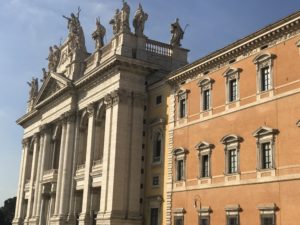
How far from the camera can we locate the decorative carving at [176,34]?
38656 mm

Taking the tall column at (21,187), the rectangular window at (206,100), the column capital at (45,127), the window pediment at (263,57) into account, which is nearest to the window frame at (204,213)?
the rectangular window at (206,100)

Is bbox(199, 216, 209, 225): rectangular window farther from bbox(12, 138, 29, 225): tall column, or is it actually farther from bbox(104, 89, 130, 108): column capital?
bbox(12, 138, 29, 225): tall column

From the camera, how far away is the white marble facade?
3422 centimetres

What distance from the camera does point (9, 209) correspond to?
3669 inches

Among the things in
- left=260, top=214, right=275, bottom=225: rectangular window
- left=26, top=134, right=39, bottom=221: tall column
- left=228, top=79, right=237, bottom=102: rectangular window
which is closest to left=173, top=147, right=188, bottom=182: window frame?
left=228, top=79, right=237, bottom=102: rectangular window

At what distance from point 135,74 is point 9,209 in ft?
217

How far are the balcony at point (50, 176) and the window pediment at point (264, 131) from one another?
78.2 ft

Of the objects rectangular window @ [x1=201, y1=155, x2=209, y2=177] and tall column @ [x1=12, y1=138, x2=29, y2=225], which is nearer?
rectangular window @ [x1=201, y1=155, x2=209, y2=177]

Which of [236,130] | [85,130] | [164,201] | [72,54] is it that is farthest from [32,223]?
[236,130]

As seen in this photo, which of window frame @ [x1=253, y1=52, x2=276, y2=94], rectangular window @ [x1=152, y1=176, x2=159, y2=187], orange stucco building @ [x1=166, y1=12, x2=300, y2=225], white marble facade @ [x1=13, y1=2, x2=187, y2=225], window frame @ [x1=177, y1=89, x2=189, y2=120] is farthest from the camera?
white marble facade @ [x1=13, y1=2, x2=187, y2=225]

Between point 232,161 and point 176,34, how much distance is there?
14913 mm

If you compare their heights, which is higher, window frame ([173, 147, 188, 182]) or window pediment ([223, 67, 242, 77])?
window pediment ([223, 67, 242, 77])

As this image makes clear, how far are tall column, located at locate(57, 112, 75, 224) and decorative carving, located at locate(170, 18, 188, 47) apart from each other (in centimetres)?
1069

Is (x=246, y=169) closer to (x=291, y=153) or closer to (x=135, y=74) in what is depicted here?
(x=291, y=153)
